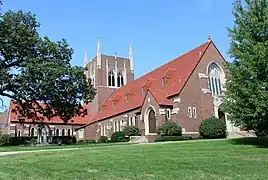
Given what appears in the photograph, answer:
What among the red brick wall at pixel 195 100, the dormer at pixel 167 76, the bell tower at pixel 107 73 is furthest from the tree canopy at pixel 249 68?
the bell tower at pixel 107 73

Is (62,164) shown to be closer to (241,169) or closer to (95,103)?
(241,169)

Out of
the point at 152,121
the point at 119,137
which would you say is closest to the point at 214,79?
the point at 152,121

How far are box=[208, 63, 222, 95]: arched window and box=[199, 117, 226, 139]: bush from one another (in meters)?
6.44

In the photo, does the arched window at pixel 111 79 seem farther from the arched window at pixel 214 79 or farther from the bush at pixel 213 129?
the bush at pixel 213 129

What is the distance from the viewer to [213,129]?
1232 inches

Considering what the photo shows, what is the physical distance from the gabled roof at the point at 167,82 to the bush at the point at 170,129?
3.02 metres

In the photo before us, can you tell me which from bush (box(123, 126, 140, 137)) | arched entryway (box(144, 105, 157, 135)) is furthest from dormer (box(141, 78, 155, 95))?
arched entryway (box(144, 105, 157, 135))

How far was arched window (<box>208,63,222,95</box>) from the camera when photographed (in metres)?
37.6

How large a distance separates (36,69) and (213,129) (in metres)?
18.1

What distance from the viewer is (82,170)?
10.5 meters

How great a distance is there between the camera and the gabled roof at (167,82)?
36.0m

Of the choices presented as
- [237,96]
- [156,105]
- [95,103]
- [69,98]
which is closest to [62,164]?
[237,96]

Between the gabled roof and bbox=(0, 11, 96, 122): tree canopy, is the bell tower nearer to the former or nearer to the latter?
the gabled roof

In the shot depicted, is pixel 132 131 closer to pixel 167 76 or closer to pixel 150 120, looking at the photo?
pixel 150 120
